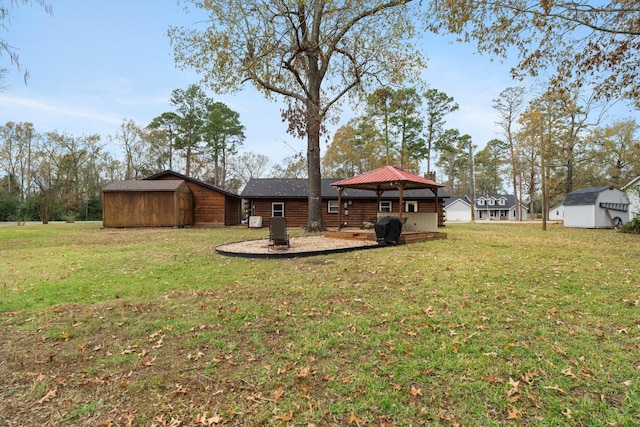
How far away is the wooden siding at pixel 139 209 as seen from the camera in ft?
65.7

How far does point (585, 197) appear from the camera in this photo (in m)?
21.7

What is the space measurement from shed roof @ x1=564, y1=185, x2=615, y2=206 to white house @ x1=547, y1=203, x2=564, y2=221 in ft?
48.5

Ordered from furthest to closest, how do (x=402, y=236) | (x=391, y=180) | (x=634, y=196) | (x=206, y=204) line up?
(x=206, y=204)
(x=634, y=196)
(x=391, y=180)
(x=402, y=236)

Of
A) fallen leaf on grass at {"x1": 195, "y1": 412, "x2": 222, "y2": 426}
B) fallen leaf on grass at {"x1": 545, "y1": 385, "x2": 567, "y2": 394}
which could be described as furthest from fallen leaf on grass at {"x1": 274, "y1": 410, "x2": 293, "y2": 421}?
fallen leaf on grass at {"x1": 545, "y1": 385, "x2": 567, "y2": 394}

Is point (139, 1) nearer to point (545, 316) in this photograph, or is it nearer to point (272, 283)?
point (272, 283)

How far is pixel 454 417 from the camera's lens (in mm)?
2350

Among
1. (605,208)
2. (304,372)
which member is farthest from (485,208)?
(304,372)

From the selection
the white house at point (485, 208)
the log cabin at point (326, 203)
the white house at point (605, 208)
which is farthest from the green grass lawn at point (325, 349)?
the white house at point (485, 208)

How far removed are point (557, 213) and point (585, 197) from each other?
1827 cm

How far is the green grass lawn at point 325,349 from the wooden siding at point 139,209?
14297 millimetres

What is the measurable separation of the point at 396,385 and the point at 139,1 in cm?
1253

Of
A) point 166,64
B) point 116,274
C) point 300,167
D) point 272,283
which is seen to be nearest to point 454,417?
point 272,283

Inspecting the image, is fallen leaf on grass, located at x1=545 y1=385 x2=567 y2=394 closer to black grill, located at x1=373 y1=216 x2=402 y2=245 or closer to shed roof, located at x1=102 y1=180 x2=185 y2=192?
black grill, located at x1=373 y1=216 x2=402 y2=245

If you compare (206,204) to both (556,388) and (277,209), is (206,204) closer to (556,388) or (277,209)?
(277,209)
